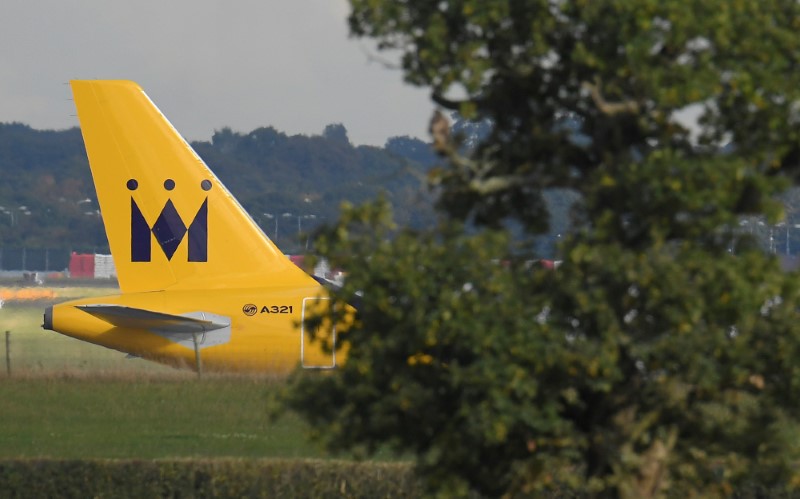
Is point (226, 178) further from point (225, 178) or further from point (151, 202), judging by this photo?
point (151, 202)

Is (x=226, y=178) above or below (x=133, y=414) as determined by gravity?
above

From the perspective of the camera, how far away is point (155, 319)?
30.0 metres

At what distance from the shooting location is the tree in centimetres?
917

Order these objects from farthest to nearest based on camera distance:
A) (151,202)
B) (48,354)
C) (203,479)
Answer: (48,354), (151,202), (203,479)

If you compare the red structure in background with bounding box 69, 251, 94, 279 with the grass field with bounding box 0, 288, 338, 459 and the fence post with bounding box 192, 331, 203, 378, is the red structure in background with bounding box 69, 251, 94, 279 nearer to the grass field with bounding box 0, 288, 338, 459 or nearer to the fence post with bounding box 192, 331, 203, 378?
the grass field with bounding box 0, 288, 338, 459

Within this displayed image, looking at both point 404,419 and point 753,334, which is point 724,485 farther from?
point 404,419

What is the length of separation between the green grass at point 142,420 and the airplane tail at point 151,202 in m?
2.22

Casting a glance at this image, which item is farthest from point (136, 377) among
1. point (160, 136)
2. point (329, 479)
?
point (329, 479)

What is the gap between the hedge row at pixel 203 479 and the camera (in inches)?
660

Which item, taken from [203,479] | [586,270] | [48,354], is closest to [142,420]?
[203,479]

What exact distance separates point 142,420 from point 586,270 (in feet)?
54.5

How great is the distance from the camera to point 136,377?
32000mm

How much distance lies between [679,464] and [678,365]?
3.76 ft

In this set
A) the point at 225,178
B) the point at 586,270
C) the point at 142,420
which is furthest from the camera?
the point at 225,178
